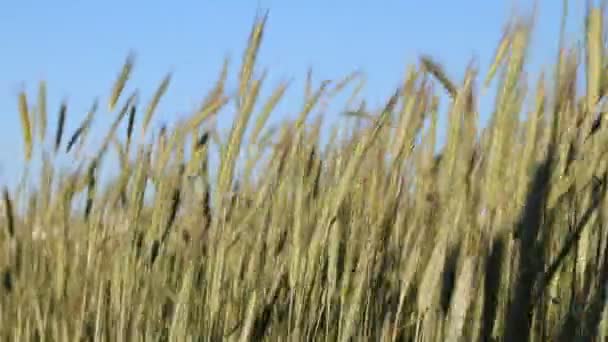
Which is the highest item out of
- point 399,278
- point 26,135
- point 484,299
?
point 26,135

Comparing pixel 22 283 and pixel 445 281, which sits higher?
pixel 22 283

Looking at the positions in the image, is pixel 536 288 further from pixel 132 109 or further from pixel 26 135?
pixel 26 135

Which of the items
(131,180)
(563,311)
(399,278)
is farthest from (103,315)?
(563,311)

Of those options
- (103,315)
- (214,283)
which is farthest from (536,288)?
(103,315)

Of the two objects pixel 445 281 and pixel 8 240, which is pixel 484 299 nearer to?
pixel 445 281

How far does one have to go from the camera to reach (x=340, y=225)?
146 centimetres

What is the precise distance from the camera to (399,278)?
1.45 m

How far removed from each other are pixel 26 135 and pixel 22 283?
1.03ft

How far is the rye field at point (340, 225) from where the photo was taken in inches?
40.8

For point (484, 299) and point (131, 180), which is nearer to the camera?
point (484, 299)

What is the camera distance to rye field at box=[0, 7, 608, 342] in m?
1.04

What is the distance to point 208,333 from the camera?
1496 mm

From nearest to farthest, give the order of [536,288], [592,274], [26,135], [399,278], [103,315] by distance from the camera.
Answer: [536,288] → [592,274] → [399,278] → [103,315] → [26,135]

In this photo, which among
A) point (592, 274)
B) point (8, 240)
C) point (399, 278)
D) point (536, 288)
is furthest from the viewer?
point (8, 240)
